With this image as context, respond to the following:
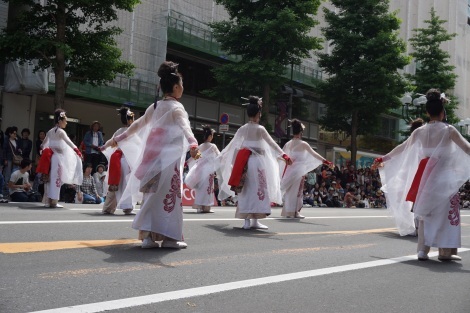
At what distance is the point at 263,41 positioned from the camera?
26141 mm

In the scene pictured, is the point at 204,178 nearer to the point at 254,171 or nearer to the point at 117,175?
the point at 117,175

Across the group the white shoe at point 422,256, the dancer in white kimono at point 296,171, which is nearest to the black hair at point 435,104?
the white shoe at point 422,256

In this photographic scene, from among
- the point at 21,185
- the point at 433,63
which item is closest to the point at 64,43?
the point at 21,185

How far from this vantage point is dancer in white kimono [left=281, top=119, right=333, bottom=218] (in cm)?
1331

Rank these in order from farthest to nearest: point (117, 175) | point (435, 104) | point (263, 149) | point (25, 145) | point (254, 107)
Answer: point (25, 145) < point (117, 175) < point (263, 149) < point (254, 107) < point (435, 104)

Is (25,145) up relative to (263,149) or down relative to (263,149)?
up

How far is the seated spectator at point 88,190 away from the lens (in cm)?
1575

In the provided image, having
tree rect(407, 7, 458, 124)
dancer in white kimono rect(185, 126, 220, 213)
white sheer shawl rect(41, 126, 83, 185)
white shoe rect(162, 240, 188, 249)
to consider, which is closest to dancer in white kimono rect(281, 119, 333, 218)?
dancer in white kimono rect(185, 126, 220, 213)

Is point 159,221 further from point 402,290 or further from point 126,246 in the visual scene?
point 402,290

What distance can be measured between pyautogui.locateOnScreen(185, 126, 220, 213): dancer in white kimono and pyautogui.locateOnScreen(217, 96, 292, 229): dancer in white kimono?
3.34 metres

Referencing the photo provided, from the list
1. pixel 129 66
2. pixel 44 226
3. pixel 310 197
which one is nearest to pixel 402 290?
pixel 44 226

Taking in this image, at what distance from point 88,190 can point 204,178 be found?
3.74 meters

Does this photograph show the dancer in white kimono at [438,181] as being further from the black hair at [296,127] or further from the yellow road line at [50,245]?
the black hair at [296,127]

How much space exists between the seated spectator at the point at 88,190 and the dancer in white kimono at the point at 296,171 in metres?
5.25
